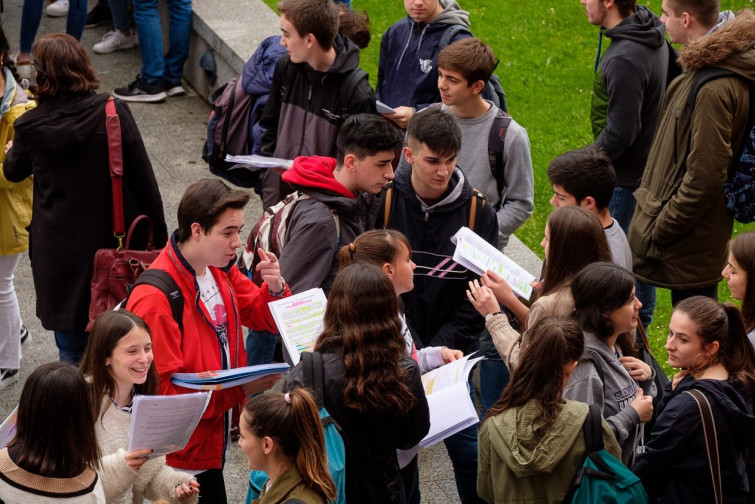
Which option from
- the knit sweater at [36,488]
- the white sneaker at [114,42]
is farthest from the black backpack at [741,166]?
the white sneaker at [114,42]

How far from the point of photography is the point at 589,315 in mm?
4109

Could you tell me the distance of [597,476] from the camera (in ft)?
12.2

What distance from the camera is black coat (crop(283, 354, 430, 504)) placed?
3.74 meters

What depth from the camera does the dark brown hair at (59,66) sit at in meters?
5.01

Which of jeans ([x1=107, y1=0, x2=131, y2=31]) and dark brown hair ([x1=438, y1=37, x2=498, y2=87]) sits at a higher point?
dark brown hair ([x1=438, y1=37, x2=498, y2=87])

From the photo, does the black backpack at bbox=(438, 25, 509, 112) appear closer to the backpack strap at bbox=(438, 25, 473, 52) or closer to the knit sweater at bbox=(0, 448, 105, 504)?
the backpack strap at bbox=(438, 25, 473, 52)

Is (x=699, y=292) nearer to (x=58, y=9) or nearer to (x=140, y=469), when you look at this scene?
(x=140, y=469)

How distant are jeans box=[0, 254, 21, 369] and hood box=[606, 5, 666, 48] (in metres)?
3.90

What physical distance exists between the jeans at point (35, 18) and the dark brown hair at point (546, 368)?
643 centimetres

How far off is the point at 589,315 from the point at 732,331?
2.00 ft

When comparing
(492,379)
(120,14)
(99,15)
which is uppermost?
(492,379)

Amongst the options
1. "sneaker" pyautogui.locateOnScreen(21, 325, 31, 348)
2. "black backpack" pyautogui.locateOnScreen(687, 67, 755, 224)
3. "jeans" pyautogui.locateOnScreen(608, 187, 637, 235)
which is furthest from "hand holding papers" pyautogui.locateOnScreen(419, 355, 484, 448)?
"sneaker" pyautogui.locateOnScreen(21, 325, 31, 348)

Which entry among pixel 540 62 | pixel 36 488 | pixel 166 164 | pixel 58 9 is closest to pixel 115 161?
pixel 36 488

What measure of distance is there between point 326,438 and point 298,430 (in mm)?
246
